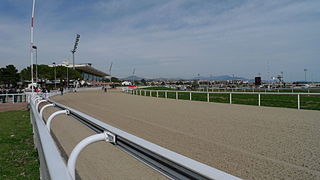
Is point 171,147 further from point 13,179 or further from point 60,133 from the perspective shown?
point 60,133

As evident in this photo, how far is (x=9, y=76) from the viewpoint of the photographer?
70.8 metres

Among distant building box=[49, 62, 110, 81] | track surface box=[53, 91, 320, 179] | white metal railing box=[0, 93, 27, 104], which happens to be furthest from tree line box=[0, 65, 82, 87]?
track surface box=[53, 91, 320, 179]

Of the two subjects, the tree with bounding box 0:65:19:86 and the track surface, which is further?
the tree with bounding box 0:65:19:86

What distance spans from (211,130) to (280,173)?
12.0 feet

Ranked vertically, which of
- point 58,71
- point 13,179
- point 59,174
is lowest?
point 13,179

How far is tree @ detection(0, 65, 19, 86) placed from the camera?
228 ft

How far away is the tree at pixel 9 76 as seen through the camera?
228ft

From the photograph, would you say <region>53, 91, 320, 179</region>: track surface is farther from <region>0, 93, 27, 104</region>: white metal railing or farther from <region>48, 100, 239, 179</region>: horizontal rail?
<region>0, 93, 27, 104</region>: white metal railing

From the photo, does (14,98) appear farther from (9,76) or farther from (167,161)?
(9,76)

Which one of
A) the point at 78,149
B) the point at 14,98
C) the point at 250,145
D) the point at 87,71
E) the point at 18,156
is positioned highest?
the point at 87,71

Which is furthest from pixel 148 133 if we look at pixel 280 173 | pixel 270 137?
pixel 280 173

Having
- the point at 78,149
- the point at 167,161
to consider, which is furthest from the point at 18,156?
the point at 167,161

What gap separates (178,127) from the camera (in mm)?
8203

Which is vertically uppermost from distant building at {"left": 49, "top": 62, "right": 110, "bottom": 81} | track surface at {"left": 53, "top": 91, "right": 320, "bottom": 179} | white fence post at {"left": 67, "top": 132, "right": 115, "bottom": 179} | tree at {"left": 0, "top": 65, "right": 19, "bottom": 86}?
distant building at {"left": 49, "top": 62, "right": 110, "bottom": 81}
